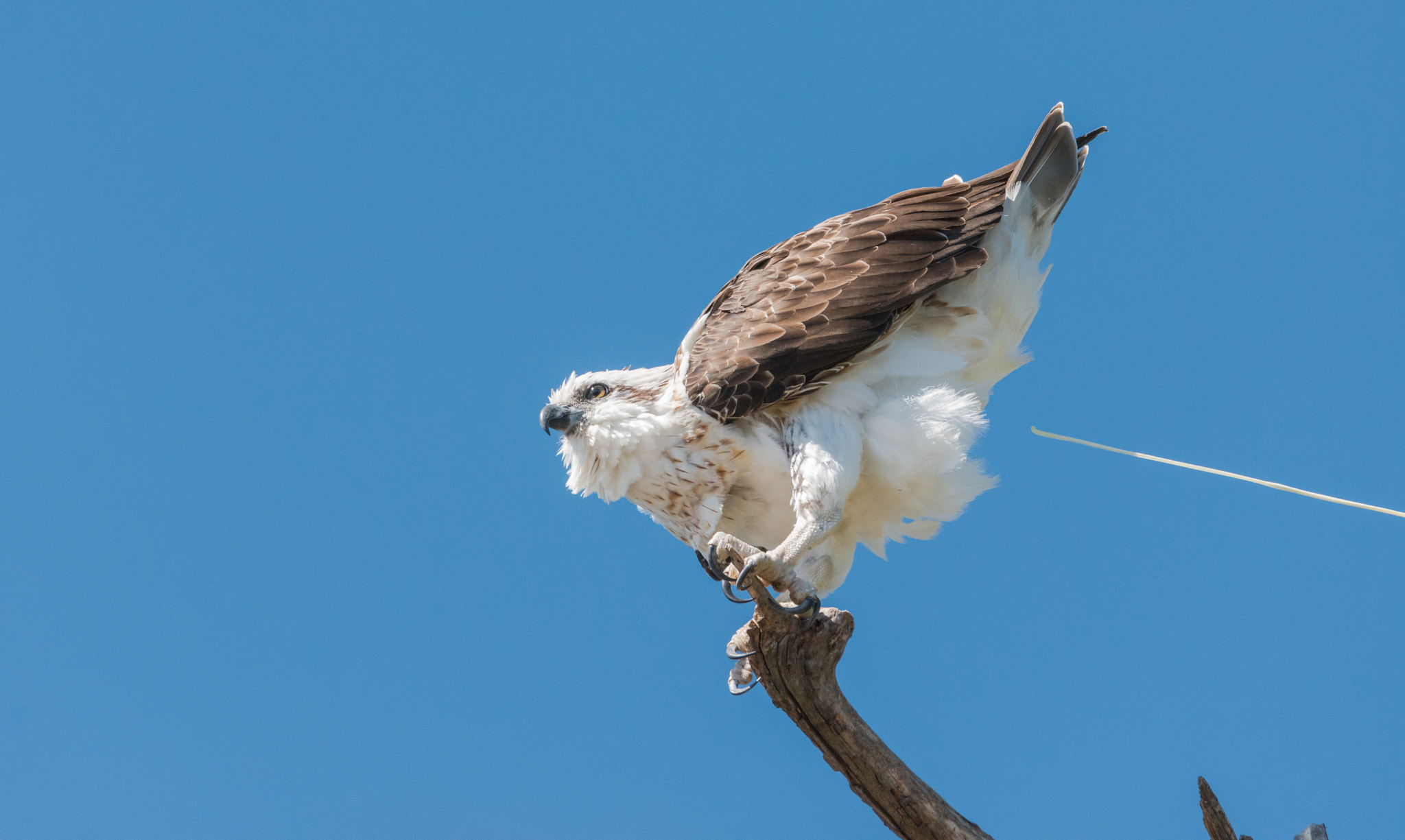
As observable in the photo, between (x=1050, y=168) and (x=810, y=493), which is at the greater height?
(x=1050, y=168)

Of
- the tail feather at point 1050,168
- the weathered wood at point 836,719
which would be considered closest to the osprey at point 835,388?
the tail feather at point 1050,168

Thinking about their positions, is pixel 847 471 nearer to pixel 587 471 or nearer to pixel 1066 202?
pixel 587 471

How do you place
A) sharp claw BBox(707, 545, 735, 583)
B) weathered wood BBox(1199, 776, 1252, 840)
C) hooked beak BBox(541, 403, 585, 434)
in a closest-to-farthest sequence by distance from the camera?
weathered wood BBox(1199, 776, 1252, 840) → sharp claw BBox(707, 545, 735, 583) → hooked beak BBox(541, 403, 585, 434)

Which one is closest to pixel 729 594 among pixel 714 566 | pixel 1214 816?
pixel 714 566

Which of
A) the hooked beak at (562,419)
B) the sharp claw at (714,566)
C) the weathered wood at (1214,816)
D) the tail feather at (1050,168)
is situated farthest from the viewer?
the hooked beak at (562,419)

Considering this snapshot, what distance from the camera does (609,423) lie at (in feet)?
13.4

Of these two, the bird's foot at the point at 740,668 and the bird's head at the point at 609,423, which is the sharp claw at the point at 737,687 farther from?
the bird's head at the point at 609,423

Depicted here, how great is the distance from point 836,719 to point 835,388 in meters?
1.19

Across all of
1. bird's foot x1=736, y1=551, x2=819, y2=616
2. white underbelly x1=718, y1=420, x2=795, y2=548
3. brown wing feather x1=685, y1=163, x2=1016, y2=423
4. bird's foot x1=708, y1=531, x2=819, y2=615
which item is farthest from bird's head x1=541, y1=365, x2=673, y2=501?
bird's foot x1=736, y1=551, x2=819, y2=616

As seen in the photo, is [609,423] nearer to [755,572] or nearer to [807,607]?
[755,572]

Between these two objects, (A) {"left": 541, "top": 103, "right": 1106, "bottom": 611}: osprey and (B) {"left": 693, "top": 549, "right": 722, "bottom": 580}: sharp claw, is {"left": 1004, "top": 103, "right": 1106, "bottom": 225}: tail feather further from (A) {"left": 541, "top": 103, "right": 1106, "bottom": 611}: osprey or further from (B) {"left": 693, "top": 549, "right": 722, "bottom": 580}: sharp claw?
(B) {"left": 693, "top": 549, "right": 722, "bottom": 580}: sharp claw

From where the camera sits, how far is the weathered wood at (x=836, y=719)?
11.8ft

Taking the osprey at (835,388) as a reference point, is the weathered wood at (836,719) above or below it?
below

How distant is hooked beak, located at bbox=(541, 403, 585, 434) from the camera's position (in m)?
4.16
